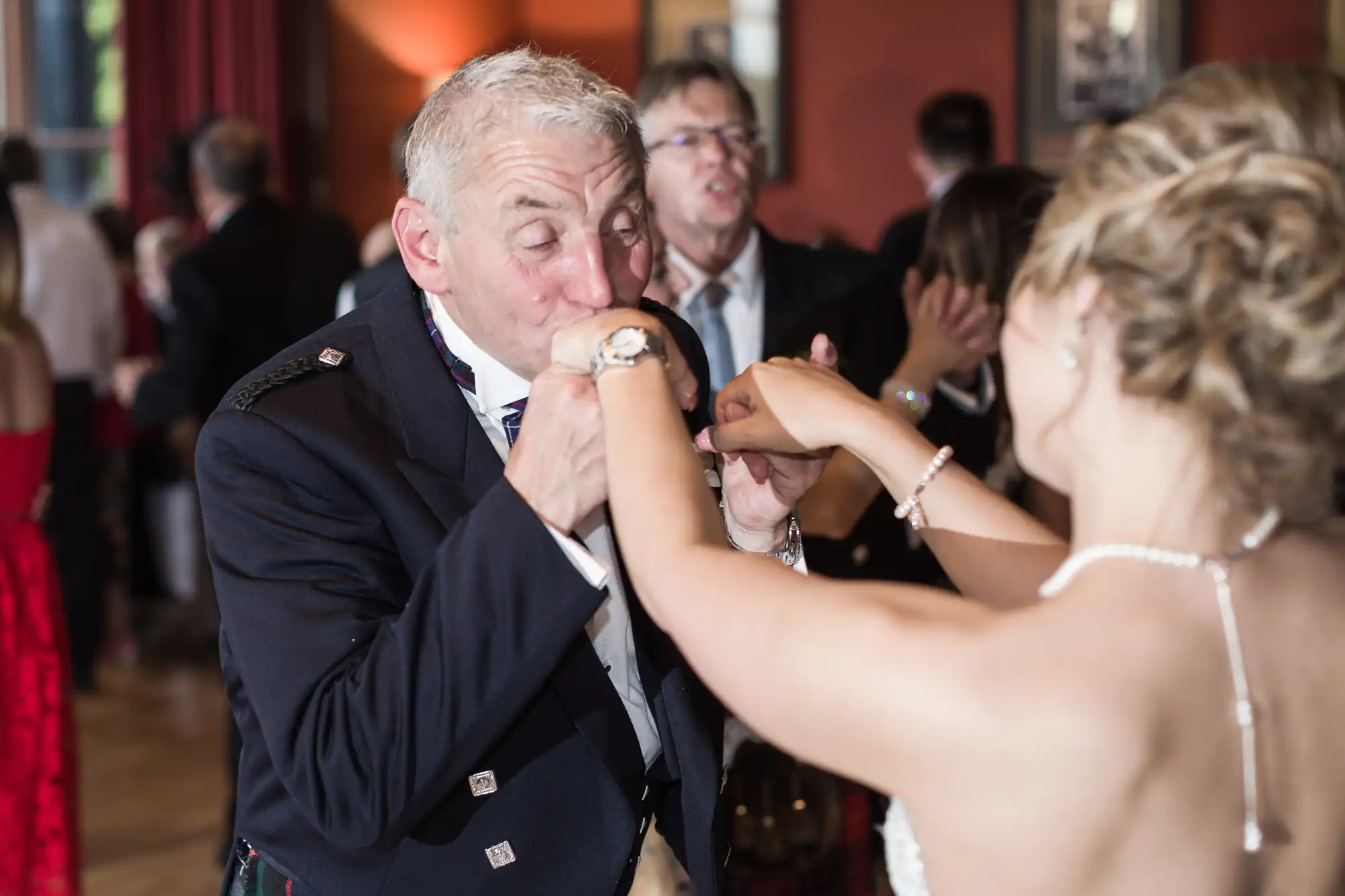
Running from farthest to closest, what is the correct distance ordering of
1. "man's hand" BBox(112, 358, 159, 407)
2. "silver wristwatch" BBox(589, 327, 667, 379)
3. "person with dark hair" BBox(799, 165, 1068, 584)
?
"man's hand" BBox(112, 358, 159, 407)
"person with dark hair" BBox(799, 165, 1068, 584)
"silver wristwatch" BBox(589, 327, 667, 379)

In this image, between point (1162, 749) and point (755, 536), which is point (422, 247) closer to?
point (755, 536)

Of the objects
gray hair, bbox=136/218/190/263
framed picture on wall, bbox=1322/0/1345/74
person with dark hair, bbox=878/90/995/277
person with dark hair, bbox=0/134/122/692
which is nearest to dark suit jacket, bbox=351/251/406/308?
person with dark hair, bbox=878/90/995/277

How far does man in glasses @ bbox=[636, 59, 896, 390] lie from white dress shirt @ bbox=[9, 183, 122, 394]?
123 inches

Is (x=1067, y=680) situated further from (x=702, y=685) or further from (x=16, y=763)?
(x=16, y=763)

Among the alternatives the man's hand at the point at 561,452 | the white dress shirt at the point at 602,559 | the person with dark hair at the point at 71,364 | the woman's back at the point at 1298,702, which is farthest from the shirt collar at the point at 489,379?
the person with dark hair at the point at 71,364

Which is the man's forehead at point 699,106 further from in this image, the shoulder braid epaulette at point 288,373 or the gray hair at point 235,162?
the gray hair at point 235,162

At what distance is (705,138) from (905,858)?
178cm

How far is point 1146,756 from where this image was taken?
1.04 meters

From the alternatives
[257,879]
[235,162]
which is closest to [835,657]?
[257,879]

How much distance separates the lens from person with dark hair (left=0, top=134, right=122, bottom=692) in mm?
5289

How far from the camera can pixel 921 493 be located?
4.90 feet

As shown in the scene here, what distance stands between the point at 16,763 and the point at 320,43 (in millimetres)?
4929

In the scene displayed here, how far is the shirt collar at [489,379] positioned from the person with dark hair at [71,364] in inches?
160

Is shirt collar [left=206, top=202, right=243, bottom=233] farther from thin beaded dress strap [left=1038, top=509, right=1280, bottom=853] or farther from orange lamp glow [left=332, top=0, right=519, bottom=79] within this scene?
thin beaded dress strap [left=1038, top=509, right=1280, bottom=853]
